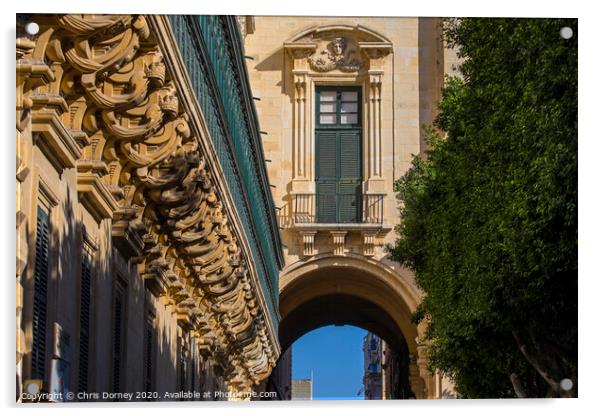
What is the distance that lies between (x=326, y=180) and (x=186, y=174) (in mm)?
16763

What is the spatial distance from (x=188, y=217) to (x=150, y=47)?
3.72m

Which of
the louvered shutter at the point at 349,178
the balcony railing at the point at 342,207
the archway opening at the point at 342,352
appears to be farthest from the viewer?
the balcony railing at the point at 342,207

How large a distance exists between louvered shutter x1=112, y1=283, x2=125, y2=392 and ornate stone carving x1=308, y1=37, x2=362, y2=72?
Answer: 41.5 feet

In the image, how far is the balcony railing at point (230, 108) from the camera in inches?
576

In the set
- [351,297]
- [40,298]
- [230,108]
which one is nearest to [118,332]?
[40,298]

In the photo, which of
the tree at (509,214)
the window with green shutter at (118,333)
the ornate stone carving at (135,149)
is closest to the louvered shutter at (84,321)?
the ornate stone carving at (135,149)

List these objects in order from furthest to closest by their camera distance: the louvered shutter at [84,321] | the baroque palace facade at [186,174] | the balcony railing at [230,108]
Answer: the balcony railing at [230,108]
the louvered shutter at [84,321]
the baroque palace facade at [186,174]

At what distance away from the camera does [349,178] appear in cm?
3103

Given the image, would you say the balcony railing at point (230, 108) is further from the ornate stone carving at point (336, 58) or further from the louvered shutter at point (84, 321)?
the ornate stone carving at point (336, 58)

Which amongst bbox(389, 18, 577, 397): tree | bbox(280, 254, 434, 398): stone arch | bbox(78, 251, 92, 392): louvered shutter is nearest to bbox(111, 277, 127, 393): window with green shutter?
bbox(78, 251, 92, 392): louvered shutter

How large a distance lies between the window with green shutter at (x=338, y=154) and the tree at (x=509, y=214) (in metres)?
5.92

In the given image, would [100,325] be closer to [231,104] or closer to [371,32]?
[231,104]

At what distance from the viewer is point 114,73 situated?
12930mm
